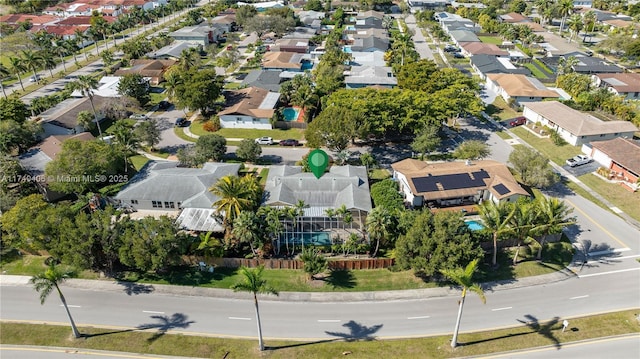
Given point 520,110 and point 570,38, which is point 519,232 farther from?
point 570,38

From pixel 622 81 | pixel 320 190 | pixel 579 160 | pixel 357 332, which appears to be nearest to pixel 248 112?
pixel 320 190

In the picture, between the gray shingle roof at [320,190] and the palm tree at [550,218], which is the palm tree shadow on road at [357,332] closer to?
the gray shingle roof at [320,190]

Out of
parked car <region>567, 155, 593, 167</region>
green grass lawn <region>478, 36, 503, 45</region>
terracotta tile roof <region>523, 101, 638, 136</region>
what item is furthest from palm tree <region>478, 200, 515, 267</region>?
green grass lawn <region>478, 36, 503, 45</region>

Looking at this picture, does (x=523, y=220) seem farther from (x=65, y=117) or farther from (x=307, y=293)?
(x=65, y=117)

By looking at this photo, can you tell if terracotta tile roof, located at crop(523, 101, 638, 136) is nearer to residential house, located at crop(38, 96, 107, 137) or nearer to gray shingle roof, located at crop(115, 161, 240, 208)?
gray shingle roof, located at crop(115, 161, 240, 208)

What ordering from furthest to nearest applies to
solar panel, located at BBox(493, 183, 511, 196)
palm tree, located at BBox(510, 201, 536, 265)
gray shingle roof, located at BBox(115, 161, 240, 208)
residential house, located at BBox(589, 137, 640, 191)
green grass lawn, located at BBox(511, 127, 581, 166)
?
green grass lawn, located at BBox(511, 127, 581, 166), residential house, located at BBox(589, 137, 640, 191), solar panel, located at BBox(493, 183, 511, 196), gray shingle roof, located at BBox(115, 161, 240, 208), palm tree, located at BBox(510, 201, 536, 265)

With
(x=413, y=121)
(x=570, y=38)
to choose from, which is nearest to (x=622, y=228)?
(x=413, y=121)
